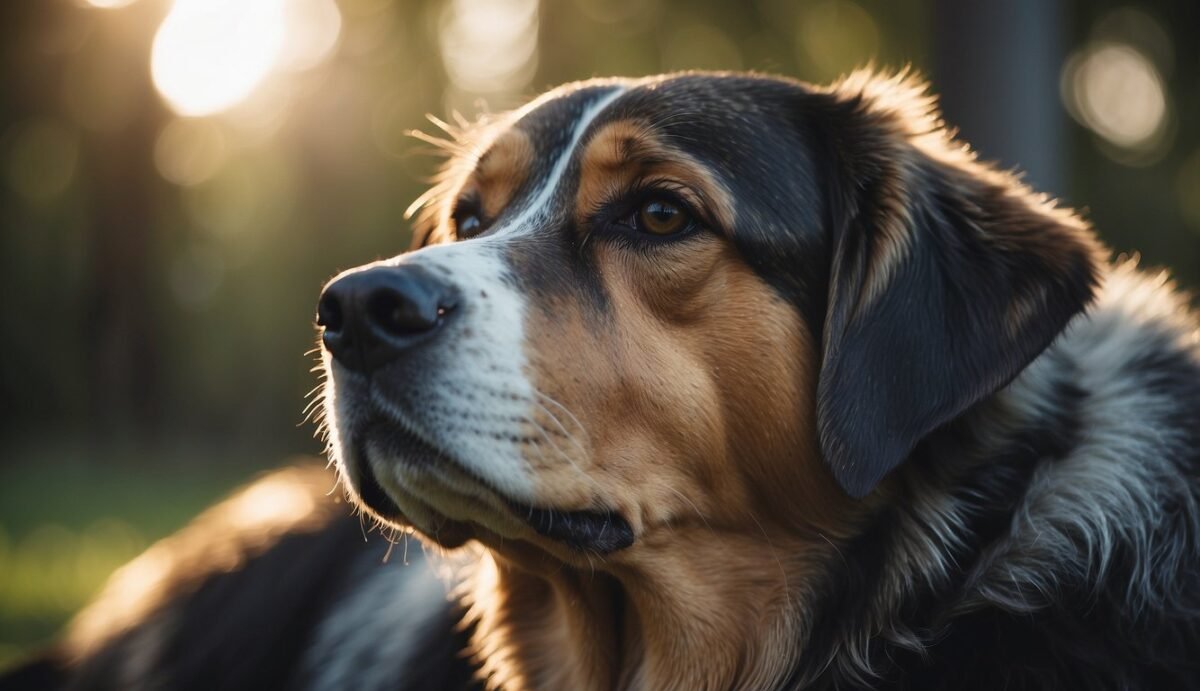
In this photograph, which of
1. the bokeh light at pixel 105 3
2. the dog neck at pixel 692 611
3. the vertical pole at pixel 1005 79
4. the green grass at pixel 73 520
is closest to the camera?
the dog neck at pixel 692 611

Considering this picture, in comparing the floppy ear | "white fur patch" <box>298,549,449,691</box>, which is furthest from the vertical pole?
"white fur patch" <box>298,549,449,691</box>

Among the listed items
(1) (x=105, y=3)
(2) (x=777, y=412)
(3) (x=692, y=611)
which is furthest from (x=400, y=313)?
(1) (x=105, y=3)

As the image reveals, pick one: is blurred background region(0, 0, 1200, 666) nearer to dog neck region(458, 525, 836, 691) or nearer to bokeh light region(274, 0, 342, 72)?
bokeh light region(274, 0, 342, 72)

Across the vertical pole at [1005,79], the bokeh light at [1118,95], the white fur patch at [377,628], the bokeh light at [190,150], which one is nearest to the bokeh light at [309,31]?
the bokeh light at [190,150]

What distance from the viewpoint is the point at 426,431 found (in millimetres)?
2758

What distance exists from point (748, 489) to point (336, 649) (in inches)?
86.5

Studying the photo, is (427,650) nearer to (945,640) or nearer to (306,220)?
(945,640)

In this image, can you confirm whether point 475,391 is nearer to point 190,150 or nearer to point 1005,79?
point 1005,79

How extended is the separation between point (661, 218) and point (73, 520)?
9078 mm

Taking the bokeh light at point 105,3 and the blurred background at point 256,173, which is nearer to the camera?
the blurred background at point 256,173

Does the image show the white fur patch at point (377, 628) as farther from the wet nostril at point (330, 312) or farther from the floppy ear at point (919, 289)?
the floppy ear at point (919, 289)

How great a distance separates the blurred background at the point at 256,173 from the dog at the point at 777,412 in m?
3.55

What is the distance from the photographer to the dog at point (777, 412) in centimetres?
283

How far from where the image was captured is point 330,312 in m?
2.74
